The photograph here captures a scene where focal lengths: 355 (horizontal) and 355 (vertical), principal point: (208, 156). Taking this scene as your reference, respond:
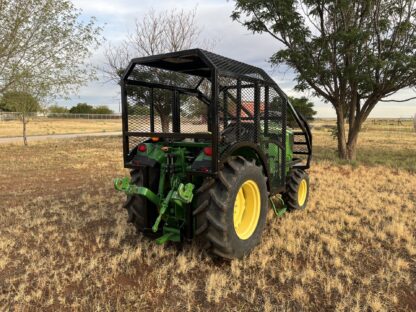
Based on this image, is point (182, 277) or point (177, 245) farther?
point (177, 245)

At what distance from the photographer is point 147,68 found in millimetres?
4574

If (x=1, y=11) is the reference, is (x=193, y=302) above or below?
below

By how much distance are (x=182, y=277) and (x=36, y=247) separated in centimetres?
206

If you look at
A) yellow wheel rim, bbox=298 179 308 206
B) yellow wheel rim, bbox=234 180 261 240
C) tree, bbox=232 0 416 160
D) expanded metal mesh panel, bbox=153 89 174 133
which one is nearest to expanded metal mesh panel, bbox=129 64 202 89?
expanded metal mesh panel, bbox=153 89 174 133

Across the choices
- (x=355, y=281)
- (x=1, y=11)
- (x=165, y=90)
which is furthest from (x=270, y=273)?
(x=1, y=11)

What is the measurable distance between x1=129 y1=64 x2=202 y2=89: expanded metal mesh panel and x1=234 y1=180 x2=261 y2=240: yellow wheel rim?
191cm

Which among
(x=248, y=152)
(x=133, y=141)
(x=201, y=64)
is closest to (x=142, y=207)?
(x=133, y=141)

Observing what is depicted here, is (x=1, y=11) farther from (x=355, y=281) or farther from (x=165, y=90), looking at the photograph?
(x=355, y=281)

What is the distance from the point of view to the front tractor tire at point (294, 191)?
19.1ft

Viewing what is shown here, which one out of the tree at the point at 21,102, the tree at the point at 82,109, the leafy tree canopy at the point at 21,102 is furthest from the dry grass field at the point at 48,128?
the tree at the point at 82,109

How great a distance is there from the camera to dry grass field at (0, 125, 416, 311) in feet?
10.6

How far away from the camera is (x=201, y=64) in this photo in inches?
188

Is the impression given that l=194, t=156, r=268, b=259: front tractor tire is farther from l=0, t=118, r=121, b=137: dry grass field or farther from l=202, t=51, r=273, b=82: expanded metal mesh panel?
l=0, t=118, r=121, b=137: dry grass field

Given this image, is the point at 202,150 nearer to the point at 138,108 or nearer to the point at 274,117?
the point at 138,108
